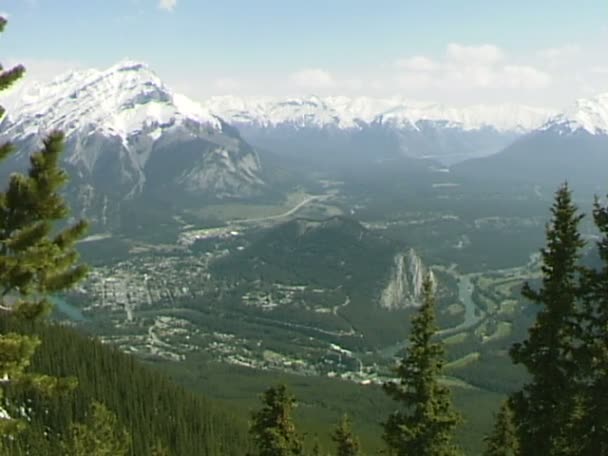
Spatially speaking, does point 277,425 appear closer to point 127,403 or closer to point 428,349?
point 428,349

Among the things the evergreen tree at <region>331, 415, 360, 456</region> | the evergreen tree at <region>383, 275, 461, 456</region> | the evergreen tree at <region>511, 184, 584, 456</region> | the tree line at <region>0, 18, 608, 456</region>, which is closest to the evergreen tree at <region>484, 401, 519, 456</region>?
the tree line at <region>0, 18, 608, 456</region>

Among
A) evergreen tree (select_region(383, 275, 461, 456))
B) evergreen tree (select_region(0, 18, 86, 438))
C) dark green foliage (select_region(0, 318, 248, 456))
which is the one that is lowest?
dark green foliage (select_region(0, 318, 248, 456))

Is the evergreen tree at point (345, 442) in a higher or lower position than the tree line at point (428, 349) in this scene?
lower

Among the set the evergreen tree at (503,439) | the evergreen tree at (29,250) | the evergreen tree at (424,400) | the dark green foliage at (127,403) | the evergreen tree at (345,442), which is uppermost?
the evergreen tree at (29,250)

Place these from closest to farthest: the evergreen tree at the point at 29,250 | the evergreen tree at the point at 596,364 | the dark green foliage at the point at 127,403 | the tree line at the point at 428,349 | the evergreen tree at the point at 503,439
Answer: the evergreen tree at the point at 29,250, the tree line at the point at 428,349, the evergreen tree at the point at 596,364, the evergreen tree at the point at 503,439, the dark green foliage at the point at 127,403

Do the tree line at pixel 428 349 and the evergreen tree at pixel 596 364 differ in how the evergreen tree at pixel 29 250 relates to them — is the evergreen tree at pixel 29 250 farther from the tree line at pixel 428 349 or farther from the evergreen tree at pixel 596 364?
the evergreen tree at pixel 596 364

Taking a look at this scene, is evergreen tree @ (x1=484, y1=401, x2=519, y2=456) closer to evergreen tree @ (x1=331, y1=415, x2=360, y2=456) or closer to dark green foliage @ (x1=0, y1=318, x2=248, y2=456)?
evergreen tree @ (x1=331, y1=415, x2=360, y2=456)

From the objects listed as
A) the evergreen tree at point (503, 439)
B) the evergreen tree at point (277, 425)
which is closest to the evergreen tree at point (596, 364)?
the evergreen tree at point (277, 425)
